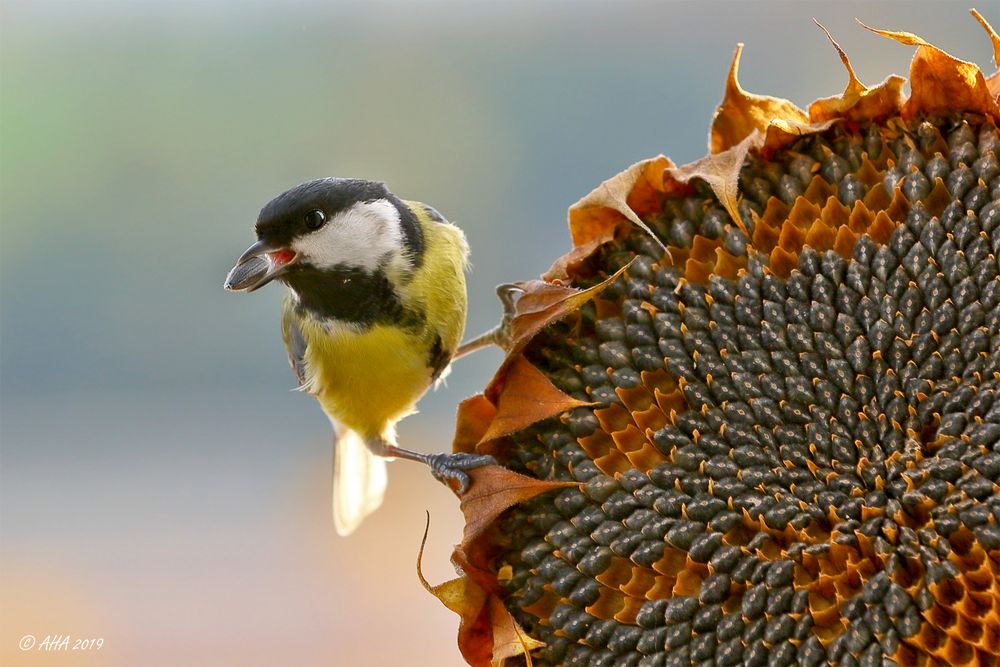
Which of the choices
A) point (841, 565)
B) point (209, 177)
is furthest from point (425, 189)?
point (841, 565)

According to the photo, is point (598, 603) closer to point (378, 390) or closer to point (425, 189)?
point (378, 390)

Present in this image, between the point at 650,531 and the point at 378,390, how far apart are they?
0.72 meters

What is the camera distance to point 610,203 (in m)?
1.16

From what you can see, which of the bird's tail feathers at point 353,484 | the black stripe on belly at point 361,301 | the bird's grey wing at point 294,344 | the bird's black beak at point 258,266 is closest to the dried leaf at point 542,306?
the bird's black beak at point 258,266

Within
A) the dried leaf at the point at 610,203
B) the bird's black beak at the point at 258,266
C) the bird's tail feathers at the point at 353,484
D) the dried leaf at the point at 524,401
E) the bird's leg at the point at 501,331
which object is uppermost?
the dried leaf at the point at 610,203

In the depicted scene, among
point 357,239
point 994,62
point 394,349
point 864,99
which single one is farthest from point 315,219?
point 994,62

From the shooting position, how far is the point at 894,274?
103 cm

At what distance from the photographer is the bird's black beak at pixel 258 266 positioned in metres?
1.36

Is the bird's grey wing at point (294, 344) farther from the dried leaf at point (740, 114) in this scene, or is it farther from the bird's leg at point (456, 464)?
the dried leaf at point (740, 114)

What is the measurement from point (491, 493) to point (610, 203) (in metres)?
0.30

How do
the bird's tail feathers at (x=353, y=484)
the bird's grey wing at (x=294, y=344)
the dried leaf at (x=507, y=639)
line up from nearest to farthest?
1. the dried leaf at (x=507, y=639)
2. the bird's grey wing at (x=294, y=344)
3. the bird's tail feathers at (x=353, y=484)

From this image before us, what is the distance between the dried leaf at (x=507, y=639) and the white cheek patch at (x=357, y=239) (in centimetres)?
59

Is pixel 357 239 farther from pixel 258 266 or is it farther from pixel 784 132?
pixel 784 132

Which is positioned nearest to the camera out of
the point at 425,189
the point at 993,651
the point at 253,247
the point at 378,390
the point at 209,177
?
the point at 993,651
